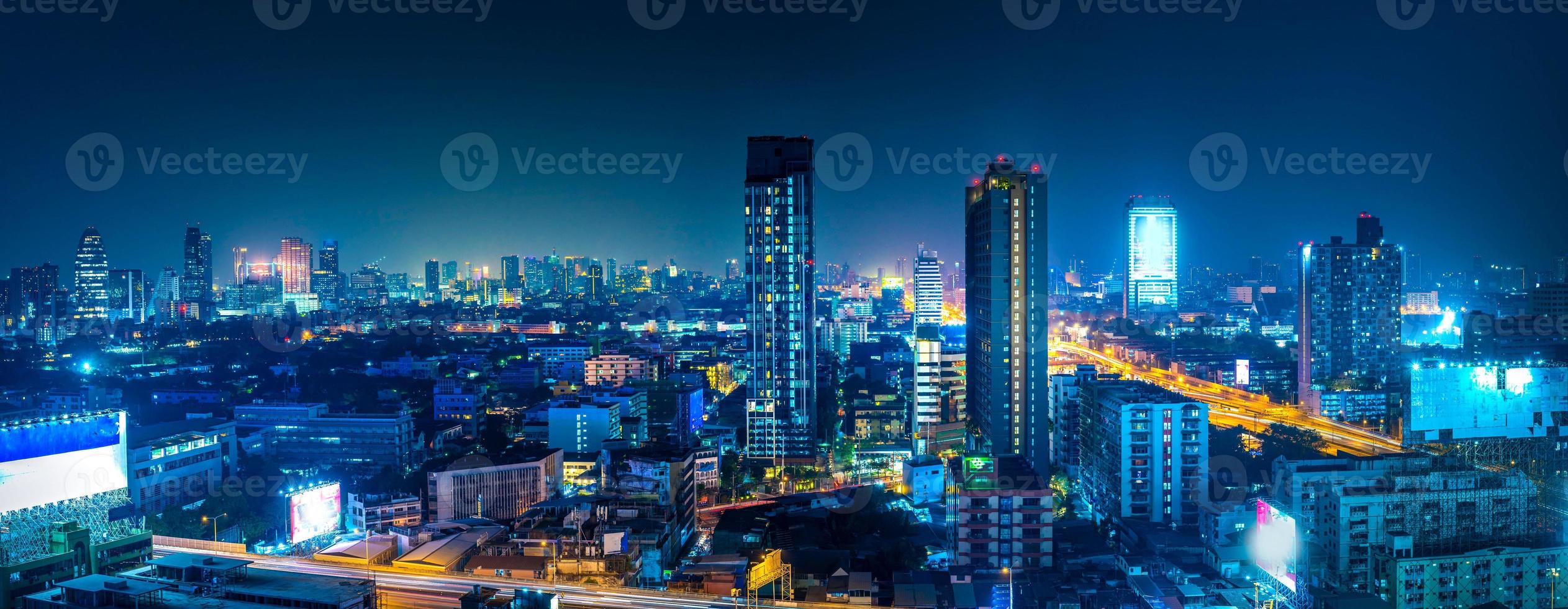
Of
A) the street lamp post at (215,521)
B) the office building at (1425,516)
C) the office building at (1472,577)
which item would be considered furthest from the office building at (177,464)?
the office building at (1472,577)

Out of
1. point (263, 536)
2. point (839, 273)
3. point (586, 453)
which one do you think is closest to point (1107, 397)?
point (586, 453)

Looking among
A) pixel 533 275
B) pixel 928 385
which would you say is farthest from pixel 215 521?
pixel 533 275

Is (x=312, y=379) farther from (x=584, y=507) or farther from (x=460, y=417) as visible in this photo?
(x=584, y=507)

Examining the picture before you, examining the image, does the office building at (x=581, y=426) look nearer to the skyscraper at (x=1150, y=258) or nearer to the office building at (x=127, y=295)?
the office building at (x=127, y=295)

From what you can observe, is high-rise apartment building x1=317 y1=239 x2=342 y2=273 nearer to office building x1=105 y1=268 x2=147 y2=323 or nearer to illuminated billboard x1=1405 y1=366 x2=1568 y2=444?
office building x1=105 y1=268 x2=147 y2=323

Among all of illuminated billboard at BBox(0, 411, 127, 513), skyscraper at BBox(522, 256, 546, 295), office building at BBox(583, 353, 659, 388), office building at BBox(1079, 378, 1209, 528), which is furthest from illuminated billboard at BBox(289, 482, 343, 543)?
skyscraper at BBox(522, 256, 546, 295)
